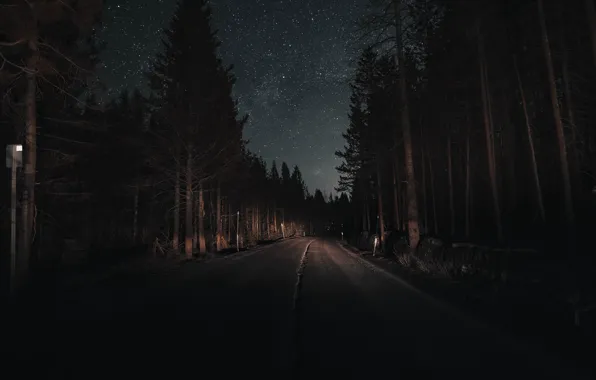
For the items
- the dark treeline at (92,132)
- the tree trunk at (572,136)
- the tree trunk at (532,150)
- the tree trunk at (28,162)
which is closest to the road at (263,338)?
the tree trunk at (28,162)

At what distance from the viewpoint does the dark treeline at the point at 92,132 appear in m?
12.6

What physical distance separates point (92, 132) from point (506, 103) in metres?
24.7

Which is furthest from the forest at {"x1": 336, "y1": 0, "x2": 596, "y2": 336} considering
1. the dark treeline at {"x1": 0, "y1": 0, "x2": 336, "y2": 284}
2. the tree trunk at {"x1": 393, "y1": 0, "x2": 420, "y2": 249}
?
the dark treeline at {"x1": 0, "y1": 0, "x2": 336, "y2": 284}

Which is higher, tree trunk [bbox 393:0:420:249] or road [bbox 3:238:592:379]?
tree trunk [bbox 393:0:420:249]

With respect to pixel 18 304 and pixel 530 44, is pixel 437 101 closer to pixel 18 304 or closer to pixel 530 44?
pixel 530 44

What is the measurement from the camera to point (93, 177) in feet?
81.1

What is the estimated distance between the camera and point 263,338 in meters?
6.81

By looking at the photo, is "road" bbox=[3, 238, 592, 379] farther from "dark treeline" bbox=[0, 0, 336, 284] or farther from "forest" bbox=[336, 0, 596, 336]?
"dark treeline" bbox=[0, 0, 336, 284]

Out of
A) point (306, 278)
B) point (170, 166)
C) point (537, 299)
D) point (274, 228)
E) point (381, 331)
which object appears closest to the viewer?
point (381, 331)

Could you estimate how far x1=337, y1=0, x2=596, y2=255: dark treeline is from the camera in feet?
59.5

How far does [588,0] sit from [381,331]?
10.6 m

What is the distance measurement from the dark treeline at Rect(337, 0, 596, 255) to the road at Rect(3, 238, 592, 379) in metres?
8.57

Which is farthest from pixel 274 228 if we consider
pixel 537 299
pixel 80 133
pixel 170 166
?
pixel 537 299

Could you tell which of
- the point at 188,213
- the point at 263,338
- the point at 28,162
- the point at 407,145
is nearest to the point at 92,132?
the point at 188,213
